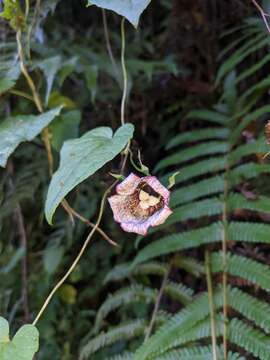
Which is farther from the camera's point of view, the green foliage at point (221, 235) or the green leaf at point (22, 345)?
the green foliage at point (221, 235)

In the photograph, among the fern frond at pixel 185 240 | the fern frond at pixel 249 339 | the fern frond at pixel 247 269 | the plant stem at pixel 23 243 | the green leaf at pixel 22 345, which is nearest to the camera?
the green leaf at pixel 22 345

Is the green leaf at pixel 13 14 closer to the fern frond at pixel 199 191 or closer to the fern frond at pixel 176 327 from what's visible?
the fern frond at pixel 199 191

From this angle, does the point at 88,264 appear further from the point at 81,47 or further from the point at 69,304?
the point at 81,47

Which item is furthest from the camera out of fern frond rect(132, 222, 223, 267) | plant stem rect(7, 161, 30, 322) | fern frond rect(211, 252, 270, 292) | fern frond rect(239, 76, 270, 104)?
plant stem rect(7, 161, 30, 322)

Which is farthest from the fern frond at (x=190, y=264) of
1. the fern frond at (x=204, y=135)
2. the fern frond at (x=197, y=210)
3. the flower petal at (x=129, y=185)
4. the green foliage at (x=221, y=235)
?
the flower petal at (x=129, y=185)

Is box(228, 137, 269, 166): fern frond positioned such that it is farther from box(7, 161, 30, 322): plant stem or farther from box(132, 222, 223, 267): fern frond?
box(7, 161, 30, 322): plant stem

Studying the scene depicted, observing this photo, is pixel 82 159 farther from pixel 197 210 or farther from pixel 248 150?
pixel 248 150

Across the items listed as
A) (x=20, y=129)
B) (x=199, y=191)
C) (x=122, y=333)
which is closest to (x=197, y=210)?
(x=199, y=191)

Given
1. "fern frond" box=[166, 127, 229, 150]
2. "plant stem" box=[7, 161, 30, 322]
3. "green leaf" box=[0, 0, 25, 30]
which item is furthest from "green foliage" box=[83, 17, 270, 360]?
"green leaf" box=[0, 0, 25, 30]
